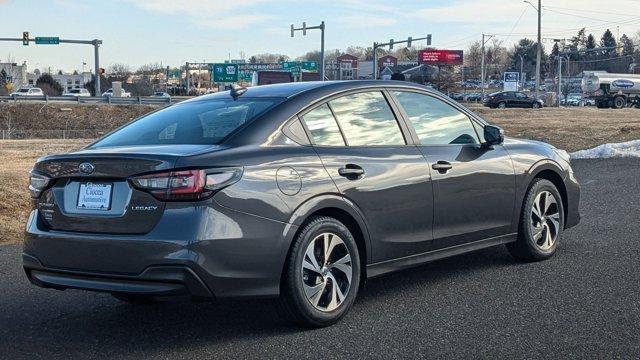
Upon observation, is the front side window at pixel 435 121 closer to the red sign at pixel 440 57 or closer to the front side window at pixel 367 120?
the front side window at pixel 367 120

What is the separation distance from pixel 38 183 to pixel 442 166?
2867mm

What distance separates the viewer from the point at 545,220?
6.98 m

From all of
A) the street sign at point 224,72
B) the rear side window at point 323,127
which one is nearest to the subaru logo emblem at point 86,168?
the rear side window at point 323,127

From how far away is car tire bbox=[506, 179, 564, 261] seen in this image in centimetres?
673

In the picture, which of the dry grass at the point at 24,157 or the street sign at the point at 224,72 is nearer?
the dry grass at the point at 24,157

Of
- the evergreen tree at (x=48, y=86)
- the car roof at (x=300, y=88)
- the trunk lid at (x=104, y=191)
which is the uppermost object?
the evergreen tree at (x=48, y=86)

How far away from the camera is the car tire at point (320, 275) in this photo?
4836 mm

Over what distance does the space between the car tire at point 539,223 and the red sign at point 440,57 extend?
10982cm

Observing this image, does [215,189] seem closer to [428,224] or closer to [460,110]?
[428,224]

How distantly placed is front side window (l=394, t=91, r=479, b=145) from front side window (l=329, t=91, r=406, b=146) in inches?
8.3

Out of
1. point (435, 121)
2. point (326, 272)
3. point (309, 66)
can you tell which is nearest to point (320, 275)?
point (326, 272)

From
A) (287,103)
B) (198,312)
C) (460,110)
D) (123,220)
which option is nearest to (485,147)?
(460,110)

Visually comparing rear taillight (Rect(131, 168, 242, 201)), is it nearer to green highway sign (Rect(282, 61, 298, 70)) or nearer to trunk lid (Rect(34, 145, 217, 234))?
trunk lid (Rect(34, 145, 217, 234))

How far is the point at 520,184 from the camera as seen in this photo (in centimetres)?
666
